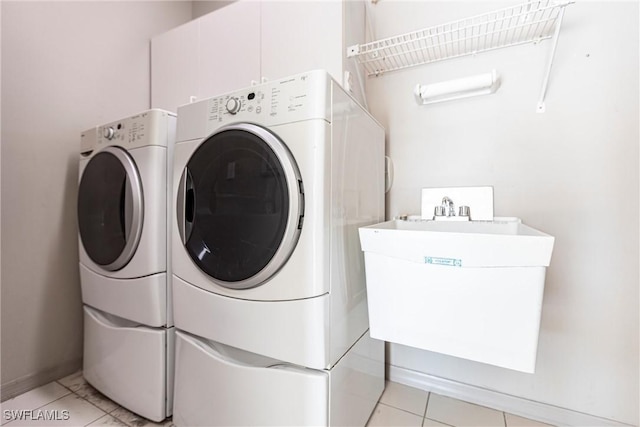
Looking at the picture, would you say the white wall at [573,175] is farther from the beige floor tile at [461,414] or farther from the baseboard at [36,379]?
the baseboard at [36,379]

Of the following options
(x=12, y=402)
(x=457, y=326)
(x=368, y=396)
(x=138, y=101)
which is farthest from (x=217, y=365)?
(x=138, y=101)

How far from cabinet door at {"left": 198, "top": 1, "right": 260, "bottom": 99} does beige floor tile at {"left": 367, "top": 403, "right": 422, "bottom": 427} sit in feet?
5.60

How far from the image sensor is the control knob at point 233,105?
996mm

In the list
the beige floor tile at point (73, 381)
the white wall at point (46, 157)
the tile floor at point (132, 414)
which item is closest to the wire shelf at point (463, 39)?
the white wall at point (46, 157)

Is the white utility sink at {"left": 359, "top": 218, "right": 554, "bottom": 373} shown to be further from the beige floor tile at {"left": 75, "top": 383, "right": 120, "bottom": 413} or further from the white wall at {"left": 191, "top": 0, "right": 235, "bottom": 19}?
the white wall at {"left": 191, "top": 0, "right": 235, "bottom": 19}

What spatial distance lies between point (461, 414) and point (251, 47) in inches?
80.8

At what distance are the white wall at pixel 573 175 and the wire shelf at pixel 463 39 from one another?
46 millimetres

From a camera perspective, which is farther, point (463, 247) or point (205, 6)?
point (205, 6)

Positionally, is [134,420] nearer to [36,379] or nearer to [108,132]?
[36,379]

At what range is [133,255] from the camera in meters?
1.20

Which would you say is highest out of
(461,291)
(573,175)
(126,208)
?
(573,175)

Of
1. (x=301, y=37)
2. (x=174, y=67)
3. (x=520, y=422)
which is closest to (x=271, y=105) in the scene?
(x=301, y=37)

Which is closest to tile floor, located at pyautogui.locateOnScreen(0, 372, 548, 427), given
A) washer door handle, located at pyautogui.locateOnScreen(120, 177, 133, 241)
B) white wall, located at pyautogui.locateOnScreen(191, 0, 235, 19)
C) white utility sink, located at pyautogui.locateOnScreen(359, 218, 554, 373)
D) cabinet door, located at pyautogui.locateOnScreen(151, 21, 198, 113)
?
white utility sink, located at pyautogui.locateOnScreen(359, 218, 554, 373)

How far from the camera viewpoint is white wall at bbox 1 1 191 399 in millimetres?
1380
